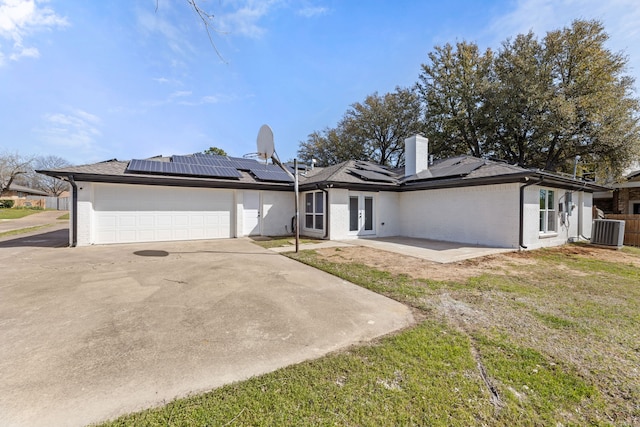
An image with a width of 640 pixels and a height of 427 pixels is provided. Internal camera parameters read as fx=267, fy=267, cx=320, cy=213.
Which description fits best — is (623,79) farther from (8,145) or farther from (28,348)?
(8,145)

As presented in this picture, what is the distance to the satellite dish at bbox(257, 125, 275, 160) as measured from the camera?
8.35m

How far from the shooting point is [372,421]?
1.82 m

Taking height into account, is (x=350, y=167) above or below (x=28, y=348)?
above

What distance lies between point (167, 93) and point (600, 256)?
16.0 metres

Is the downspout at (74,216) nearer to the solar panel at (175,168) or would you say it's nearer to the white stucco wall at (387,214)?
the solar panel at (175,168)

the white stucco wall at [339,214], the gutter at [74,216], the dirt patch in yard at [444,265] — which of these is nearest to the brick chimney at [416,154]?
Result: the white stucco wall at [339,214]

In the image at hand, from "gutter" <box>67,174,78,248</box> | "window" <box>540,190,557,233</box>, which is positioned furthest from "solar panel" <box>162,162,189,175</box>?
"window" <box>540,190,557,233</box>

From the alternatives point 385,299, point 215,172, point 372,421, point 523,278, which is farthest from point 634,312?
point 215,172

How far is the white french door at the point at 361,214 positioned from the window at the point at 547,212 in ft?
20.8

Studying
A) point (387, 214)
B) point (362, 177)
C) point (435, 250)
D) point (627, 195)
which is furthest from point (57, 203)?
point (627, 195)

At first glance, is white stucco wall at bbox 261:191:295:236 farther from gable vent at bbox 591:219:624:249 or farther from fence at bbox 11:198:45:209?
fence at bbox 11:198:45:209

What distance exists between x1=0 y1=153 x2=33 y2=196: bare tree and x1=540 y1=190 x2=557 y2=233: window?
53.8 m

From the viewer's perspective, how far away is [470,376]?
2.32m

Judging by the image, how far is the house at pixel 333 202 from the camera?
9312mm
